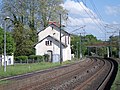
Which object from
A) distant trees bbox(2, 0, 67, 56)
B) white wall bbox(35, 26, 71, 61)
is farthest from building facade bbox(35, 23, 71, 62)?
distant trees bbox(2, 0, 67, 56)

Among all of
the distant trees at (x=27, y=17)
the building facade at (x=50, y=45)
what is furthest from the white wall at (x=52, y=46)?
the distant trees at (x=27, y=17)

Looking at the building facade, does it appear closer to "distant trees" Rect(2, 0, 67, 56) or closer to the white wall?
the white wall

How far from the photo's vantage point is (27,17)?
84125 millimetres

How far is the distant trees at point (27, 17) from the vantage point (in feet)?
269

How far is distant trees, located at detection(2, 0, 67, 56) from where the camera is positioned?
82000 millimetres

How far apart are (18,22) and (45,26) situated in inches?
369

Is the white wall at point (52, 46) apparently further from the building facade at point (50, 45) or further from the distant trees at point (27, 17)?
the distant trees at point (27, 17)

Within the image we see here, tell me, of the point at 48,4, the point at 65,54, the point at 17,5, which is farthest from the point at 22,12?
the point at 65,54

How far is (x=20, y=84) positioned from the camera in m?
23.9

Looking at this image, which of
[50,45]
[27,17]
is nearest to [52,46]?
[50,45]

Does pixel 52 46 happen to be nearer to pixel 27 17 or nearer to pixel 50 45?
pixel 50 45

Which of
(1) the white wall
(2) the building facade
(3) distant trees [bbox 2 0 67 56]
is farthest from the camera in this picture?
→ (1) the white wall

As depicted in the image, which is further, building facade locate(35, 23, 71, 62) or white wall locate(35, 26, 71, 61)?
white wall locate(35, 26, 71, 61)

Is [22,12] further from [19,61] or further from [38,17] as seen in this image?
[19,61]
